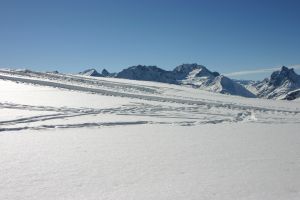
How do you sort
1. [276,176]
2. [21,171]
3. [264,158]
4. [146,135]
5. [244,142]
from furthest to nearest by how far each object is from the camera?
[146,135] → [244,142] → [264,158] → [276,176] → [21,171]

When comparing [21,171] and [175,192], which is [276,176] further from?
[21,171]

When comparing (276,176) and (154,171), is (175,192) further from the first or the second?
(276,176)

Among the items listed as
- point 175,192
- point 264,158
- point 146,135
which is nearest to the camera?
point 175,192

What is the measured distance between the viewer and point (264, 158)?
7629 millimetres

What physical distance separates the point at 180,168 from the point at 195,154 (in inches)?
50.9

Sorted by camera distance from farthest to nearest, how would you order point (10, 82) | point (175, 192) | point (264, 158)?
point (10, 82)
point (264, 158)
point (175, 192)

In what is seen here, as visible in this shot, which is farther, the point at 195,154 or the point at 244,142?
the point at 244,142

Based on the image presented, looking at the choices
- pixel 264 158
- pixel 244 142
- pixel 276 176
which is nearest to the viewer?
pixel 276 176

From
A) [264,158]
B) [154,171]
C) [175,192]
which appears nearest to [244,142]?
[264,158]

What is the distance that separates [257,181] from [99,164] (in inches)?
103

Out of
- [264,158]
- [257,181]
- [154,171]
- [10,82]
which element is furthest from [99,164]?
[10,82]

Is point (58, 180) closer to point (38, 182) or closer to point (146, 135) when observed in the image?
point (38, 182)

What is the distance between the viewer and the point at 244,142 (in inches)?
377

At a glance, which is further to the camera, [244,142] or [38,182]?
[244,142]
